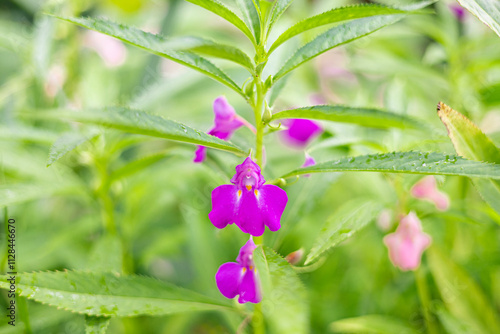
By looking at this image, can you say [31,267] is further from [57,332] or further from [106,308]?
[106,308]

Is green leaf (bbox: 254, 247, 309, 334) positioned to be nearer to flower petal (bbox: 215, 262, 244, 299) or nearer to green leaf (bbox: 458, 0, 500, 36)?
flower petal (bbox: 215, 262, 244, 299)

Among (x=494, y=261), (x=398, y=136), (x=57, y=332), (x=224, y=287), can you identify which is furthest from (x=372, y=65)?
(x=57, y=332)

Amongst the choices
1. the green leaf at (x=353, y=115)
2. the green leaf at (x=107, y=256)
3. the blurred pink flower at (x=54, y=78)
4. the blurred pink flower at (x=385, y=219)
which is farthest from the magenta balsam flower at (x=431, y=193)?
the blurred pink flower at (x=54, y=78)

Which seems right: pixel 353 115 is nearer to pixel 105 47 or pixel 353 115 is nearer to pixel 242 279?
pixel 242 279

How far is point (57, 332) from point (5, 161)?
50 centimetres

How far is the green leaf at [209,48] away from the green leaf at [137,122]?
92 mm

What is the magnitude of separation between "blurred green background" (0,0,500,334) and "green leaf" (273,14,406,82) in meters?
0.21

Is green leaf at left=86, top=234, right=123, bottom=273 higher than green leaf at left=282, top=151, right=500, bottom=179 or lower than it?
lower

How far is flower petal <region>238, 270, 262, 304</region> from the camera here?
0.64 meters

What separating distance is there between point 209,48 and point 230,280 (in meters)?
0.34

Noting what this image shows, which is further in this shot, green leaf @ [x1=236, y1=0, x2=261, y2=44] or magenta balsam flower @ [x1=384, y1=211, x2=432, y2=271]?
magenta balsam flower @ [x1=384, y1=211, x2=432, y2=271]

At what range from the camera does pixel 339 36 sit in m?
0.63

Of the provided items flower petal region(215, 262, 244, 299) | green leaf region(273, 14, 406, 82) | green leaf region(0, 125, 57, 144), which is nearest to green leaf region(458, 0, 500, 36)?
green leaf region(273, 14, 406, 82)

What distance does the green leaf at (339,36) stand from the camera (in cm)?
62
